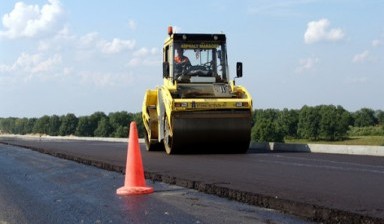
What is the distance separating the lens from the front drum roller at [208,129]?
1631 centimetres

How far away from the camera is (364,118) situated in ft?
529

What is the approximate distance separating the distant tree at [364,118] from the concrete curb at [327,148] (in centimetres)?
14158

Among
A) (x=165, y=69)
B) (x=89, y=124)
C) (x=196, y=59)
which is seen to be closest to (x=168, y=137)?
(x=165, y=69)

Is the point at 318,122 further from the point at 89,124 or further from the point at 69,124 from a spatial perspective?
the point at 69,124

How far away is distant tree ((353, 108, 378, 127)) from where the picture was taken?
158012 millimetres

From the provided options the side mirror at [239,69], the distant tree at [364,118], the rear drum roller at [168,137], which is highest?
the distant tree at [364,118]

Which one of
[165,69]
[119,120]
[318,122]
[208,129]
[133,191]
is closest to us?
[133,191]

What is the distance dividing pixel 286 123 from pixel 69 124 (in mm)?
67604

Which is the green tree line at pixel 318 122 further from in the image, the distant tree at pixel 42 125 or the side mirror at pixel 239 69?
the side mirror at pixel 239 69

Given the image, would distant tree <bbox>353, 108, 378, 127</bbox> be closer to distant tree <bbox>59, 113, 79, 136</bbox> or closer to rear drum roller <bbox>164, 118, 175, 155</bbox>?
distant tree <bbox>59, 113, 79, 136</bbox>

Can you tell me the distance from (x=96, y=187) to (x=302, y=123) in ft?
485

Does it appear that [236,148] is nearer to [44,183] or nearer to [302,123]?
[44,183]

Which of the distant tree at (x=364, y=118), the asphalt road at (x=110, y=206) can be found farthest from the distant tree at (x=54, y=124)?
the asphalt road at (x=110, y=206)

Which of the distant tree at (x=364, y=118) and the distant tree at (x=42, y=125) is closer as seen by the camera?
the distant tree at (x=364, y=118)
